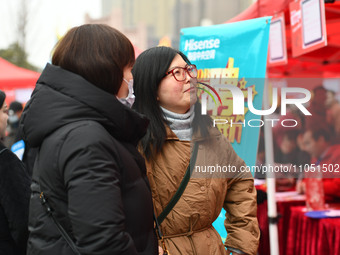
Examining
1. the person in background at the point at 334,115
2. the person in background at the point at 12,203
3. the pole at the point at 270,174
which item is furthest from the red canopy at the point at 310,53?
the person in background at the point at 12,203

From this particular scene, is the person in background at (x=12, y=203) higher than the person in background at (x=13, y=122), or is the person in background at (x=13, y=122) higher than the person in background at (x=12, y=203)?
the person in background at (x=13, y=122)

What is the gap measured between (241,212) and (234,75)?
1.09 meters

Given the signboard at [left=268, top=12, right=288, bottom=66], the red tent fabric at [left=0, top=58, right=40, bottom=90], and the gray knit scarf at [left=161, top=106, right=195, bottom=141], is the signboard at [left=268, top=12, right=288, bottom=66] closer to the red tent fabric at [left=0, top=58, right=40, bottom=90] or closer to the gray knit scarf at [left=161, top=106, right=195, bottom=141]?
the gray knit scarf at [left=161, top=106, right=195, bottom=141]

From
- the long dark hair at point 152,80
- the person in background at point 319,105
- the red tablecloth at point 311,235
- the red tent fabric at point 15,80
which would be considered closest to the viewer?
the long dark hair at point 152,80

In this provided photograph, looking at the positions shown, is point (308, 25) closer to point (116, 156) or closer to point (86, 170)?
point (116, 156)

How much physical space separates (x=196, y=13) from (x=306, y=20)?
3214 centimetres

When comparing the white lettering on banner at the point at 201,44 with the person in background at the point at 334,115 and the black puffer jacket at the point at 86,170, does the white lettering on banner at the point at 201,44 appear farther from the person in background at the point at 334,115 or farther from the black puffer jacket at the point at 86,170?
the person in background at the point at 334,115

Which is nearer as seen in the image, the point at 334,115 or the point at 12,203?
the point at 12,203

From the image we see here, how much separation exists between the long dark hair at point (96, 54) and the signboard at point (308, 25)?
221 cm

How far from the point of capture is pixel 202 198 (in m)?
2.07

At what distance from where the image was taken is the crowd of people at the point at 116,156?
55.4 inches

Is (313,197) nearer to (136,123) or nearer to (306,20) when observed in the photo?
(306,20)

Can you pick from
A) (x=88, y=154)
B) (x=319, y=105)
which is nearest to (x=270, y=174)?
(x=319, y=105)

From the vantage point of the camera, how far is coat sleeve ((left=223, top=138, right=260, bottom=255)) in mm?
2197
